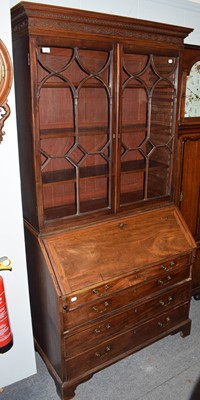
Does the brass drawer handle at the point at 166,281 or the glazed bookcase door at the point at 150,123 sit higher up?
the glazed bookcase door at the point at 150,123

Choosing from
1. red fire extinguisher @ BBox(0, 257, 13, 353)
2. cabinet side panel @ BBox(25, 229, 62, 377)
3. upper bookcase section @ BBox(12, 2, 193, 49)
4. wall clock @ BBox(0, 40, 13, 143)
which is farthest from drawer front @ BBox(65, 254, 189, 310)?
upper bookcase section @ BBox(12, 2, 193, 49)

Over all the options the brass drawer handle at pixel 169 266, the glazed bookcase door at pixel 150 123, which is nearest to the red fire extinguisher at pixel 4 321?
the glazed bookcase door at pixel 150 123

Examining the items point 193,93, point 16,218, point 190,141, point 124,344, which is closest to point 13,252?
point 16,218

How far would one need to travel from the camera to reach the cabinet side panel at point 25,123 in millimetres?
1559

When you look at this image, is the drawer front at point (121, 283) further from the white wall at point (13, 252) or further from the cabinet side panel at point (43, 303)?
the white wall at point (13, 252)

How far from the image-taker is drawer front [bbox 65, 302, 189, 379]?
1.85m

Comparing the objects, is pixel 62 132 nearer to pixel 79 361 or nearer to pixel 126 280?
pixel 126 280

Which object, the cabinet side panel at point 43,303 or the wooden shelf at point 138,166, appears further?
the wooden shelf at point 138,166

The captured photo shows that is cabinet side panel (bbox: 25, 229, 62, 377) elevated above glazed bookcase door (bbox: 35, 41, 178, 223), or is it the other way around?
glazed bookcase door (bbox: 35, 41, 178, 223)

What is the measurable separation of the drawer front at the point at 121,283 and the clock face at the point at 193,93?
3.33 feet

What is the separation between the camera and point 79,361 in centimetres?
184

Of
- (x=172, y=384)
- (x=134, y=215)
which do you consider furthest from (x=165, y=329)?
(x=134, y=215)

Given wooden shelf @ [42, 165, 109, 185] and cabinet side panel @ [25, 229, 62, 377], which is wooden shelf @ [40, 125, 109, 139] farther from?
cabinet side panel @ [25, 229, 62, 377]

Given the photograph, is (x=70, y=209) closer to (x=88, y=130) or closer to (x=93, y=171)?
(x=93, y=171)
